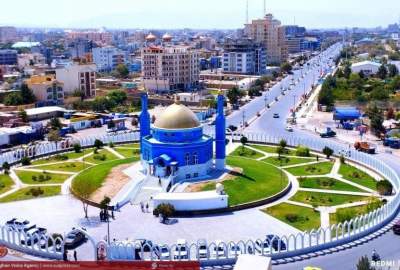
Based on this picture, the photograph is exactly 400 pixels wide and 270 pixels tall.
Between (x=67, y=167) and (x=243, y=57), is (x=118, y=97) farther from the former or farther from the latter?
(x=243, y=57)

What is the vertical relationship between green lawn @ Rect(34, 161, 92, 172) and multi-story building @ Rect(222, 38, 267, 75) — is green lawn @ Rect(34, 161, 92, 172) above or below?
below

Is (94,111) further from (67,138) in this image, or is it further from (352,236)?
(352,236)

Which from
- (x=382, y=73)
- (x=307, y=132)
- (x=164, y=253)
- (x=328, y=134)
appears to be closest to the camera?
(x=164, y=253)

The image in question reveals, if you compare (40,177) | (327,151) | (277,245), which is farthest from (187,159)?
(327,151)

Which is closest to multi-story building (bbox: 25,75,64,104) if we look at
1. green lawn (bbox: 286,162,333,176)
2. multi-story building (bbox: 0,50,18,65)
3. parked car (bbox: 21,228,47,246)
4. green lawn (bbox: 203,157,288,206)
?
green lawn (bbox: 203,157,288,206)

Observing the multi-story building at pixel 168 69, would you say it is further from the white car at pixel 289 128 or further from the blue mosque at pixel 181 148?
the blue mosque at pixel 181 148

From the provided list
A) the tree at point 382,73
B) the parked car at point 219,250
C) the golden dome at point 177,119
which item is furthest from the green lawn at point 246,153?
the tree at point 382,73

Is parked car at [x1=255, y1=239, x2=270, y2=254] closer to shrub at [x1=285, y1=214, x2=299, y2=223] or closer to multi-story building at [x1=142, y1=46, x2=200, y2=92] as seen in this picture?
shrub at [x1=285, y1=214, x2=299, y2=223]
